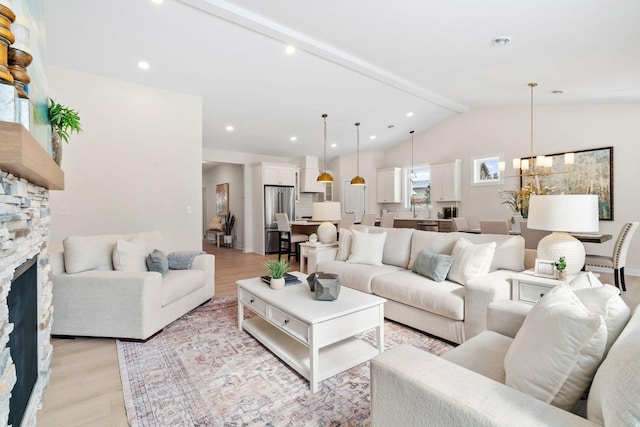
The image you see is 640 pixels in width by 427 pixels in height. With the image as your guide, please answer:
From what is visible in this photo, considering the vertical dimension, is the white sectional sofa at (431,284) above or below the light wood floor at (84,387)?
above

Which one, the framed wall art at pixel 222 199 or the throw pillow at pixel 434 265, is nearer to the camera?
the throw pillow at pixel 434 265

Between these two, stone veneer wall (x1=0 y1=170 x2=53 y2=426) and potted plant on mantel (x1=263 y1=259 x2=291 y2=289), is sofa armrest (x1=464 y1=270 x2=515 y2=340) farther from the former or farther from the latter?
stone veneer wall (x1=0 y1=170 x2=53 y2=426)

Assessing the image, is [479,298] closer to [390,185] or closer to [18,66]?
[18,66]

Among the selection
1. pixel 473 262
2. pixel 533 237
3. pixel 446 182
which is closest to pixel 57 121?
pixel 473 262

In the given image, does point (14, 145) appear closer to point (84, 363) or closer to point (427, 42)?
point (84, 363)

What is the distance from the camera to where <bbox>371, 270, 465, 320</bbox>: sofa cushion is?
2.46 meters

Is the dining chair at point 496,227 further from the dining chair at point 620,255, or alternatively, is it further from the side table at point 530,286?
the side table at point 530,286

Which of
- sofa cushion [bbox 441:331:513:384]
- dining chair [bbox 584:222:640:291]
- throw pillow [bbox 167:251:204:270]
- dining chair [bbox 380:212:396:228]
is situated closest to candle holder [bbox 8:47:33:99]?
sofa cushion [bbox 441:331:513:384]

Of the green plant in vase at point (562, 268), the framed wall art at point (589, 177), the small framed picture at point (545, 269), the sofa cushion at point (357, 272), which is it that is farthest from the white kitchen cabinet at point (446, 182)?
the green plant in vase at point (562, 268)

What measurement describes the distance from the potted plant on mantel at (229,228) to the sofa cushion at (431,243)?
625cm

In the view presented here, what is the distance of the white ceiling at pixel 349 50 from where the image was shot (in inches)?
114

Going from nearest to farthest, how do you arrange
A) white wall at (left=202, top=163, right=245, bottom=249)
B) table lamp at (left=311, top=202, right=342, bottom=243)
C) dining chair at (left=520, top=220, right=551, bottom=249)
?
dining chair at (left=520, top=220, right=551, bottom=249) < table lamp at (left=311, top=202, right=342, bottom=243) < white wall at (left=202, top=163, right=245, bottom=249)

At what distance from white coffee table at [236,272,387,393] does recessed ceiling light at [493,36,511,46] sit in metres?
3.10

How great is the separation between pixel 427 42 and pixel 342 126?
3.30 meters
